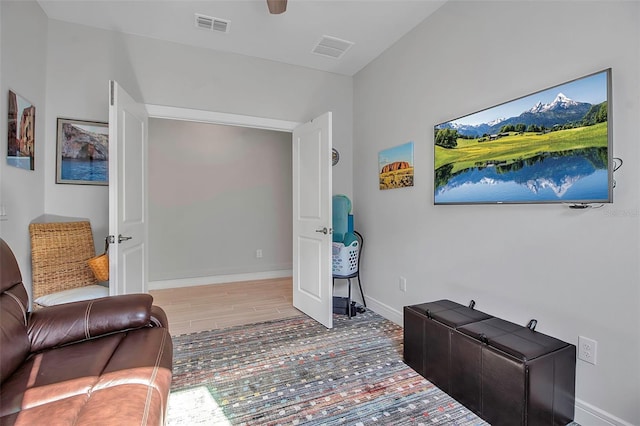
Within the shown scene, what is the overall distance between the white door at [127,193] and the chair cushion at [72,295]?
13 cm

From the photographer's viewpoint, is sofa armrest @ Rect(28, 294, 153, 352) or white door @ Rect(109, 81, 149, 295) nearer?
sofa armrest @ Rect(28, 294, 153, 352)

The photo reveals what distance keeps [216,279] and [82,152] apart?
2.51 meters

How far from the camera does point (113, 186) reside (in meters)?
2.21

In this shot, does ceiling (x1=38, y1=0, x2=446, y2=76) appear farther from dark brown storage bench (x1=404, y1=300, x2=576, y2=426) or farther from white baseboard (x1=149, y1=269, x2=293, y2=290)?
white baseboard (x1=149, y1=269, x2=293, y2=290)

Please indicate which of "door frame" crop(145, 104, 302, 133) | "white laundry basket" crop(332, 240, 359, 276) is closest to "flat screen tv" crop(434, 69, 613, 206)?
"white laundry basket" crop(332, 240, 359, 276)

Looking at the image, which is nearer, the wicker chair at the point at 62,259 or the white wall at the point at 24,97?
the white wall at the point at 24,97

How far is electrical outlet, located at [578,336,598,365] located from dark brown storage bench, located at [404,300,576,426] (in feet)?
0.16

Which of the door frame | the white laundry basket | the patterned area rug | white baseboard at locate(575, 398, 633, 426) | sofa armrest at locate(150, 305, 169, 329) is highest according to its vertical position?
the door frame

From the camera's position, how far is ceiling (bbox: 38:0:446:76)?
7.79 feet

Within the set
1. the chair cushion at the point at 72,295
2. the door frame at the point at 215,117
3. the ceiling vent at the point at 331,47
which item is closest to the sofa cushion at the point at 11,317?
the chair cushion at the point at 72,295

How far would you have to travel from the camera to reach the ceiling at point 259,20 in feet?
7.79

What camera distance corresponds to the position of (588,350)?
152cm

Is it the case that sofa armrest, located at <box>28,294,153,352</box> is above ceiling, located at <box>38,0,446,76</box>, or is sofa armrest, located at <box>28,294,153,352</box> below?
below

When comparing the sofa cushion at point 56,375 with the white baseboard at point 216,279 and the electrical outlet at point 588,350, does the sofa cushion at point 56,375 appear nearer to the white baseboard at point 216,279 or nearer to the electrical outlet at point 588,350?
the electrical outlet at point 588,350
